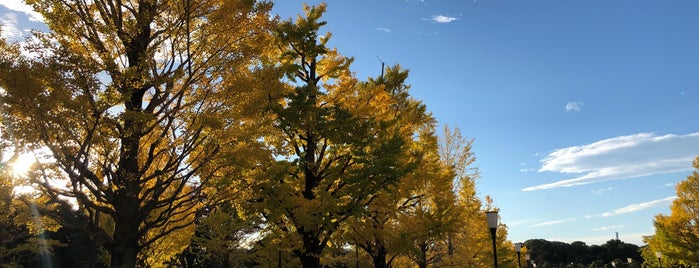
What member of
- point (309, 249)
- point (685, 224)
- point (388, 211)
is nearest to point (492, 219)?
point (388, 211)

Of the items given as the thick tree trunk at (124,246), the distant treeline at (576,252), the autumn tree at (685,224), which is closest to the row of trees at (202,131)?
the thick tree trunk at (124,246)

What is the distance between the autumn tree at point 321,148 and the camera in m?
11.6

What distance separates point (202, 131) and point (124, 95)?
1.82 m

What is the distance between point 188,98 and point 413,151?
913 cm

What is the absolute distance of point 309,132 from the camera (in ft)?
43.8

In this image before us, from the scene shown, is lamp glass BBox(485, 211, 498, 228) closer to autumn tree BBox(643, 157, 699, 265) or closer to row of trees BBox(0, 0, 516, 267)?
row of trees BBox(0, 0, 516, 267)

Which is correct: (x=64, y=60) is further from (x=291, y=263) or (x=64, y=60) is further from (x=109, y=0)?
(x=291, y=263)

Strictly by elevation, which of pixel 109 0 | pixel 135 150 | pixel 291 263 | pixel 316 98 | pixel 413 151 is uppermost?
pixel 109 0

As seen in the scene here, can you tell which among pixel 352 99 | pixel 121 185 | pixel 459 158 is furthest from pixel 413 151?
pixel 121 185

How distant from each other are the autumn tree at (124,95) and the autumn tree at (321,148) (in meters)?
2.15

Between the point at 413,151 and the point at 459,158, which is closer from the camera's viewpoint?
the point at 413,151

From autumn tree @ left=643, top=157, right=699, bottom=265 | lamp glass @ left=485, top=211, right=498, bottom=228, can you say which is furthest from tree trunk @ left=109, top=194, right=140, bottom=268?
autumn tree @ left=643, top=157, right=699, bottom=265

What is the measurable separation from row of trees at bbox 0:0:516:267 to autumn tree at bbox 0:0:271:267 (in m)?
0.03

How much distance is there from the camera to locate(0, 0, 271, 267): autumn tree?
7703mm
